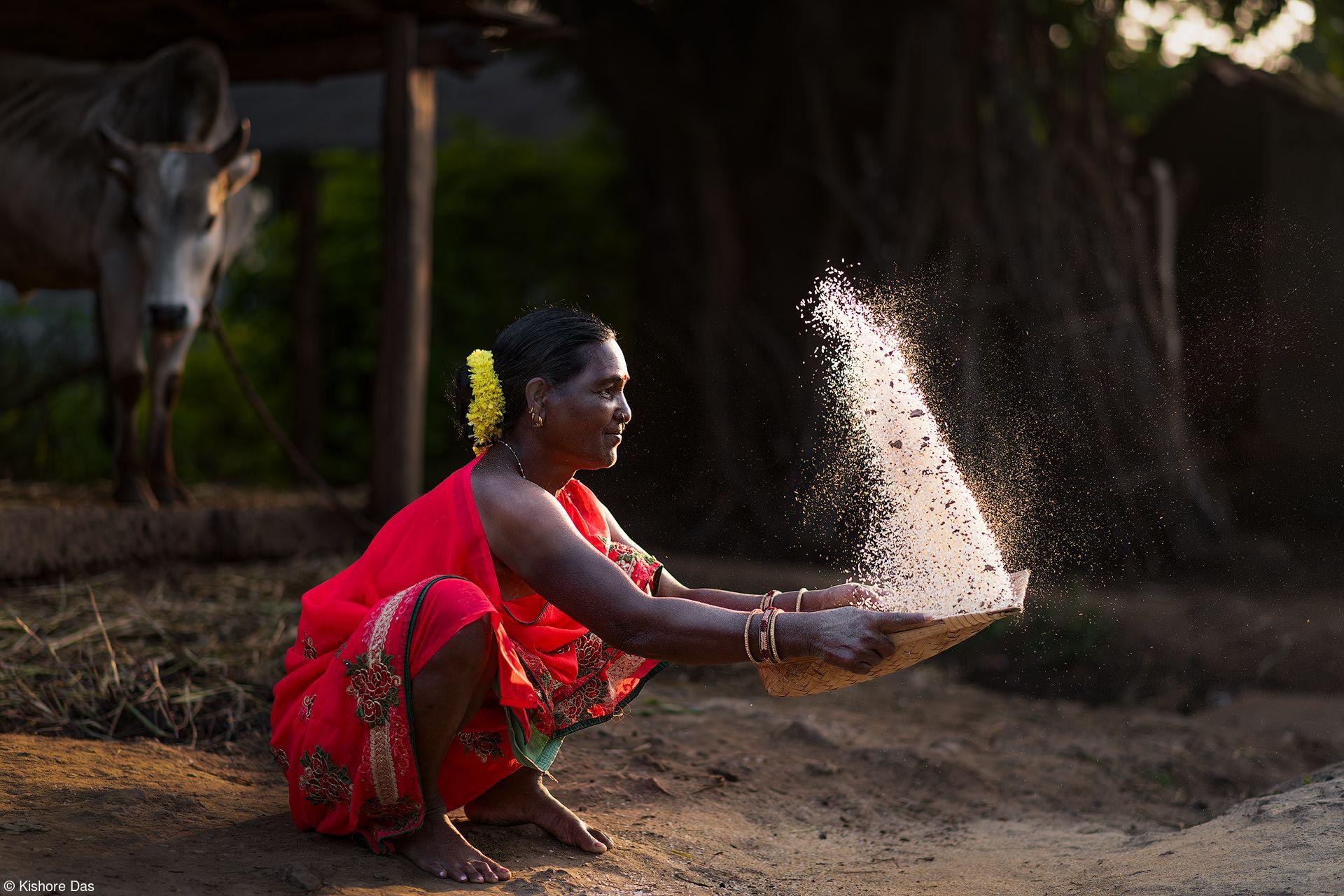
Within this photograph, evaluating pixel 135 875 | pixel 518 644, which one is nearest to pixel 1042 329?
pixel 518 644

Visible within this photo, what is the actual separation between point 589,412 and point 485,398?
0.24 meters

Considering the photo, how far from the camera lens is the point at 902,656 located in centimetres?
241

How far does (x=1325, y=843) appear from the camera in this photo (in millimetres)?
2730

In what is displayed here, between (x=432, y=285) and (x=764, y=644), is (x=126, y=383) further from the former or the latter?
(x=432, y=285)

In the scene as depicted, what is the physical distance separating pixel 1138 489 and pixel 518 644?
190 inches

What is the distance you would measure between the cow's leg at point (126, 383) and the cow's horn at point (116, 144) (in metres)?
0.66

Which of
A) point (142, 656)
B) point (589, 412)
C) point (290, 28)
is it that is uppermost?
point (290, 28)

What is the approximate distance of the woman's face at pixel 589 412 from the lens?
269cm

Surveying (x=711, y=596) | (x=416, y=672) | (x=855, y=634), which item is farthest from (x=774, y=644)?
(x=416, y=672)

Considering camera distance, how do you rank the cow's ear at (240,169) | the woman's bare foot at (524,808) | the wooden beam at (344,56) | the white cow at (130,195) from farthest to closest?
the wooden beam at (344,56), the cow's ear at (240,169), the white cow at (130,195), the woman's bare foot at (524,808)

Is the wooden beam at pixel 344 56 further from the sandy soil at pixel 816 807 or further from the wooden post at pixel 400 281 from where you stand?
the sandy soil at pixel 816 807

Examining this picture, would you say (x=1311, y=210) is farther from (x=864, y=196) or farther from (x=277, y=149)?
(x=277, y=149)

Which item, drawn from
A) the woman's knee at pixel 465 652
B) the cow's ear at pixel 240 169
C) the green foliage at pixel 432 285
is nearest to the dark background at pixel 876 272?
the green foliage at pixel 432 285

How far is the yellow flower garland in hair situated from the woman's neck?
52mm
